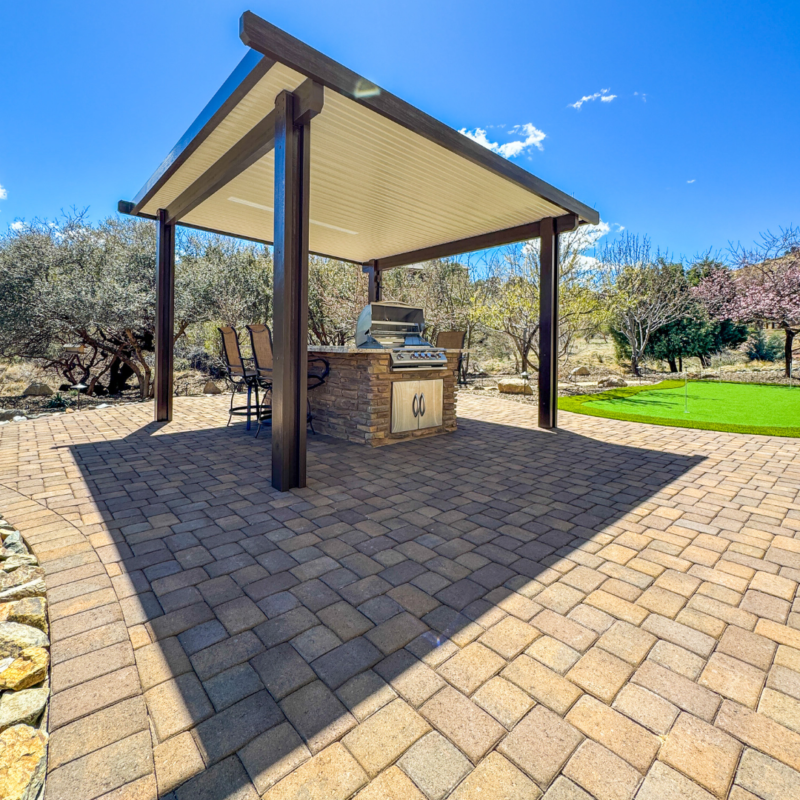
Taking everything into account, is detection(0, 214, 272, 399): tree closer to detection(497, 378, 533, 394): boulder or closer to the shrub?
detection(497, 378, 533, 394): boulder

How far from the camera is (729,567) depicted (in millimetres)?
2092

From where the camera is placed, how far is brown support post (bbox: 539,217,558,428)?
5570 millimetres

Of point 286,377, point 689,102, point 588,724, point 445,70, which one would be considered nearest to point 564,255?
point 689,102

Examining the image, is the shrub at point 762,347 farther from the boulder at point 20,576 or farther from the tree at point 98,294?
the boulder at point 20,576

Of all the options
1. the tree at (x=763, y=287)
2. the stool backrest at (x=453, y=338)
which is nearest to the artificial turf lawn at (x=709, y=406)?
the stool backrest at (x=453, y=338)

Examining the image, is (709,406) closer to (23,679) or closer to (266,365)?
(266,365)

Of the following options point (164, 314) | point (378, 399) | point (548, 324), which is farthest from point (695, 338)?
point (164, 314)

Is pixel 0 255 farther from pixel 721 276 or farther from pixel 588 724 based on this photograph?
pixel 721 276

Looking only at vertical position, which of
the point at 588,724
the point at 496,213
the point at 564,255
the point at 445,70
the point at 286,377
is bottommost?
the point at 588,724

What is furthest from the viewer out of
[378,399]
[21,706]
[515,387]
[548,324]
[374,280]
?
[515,387]

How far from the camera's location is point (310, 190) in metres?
4.71

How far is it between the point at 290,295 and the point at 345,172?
6.68ft

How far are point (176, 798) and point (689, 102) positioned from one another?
13335 mm

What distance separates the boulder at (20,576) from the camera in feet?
5.93
